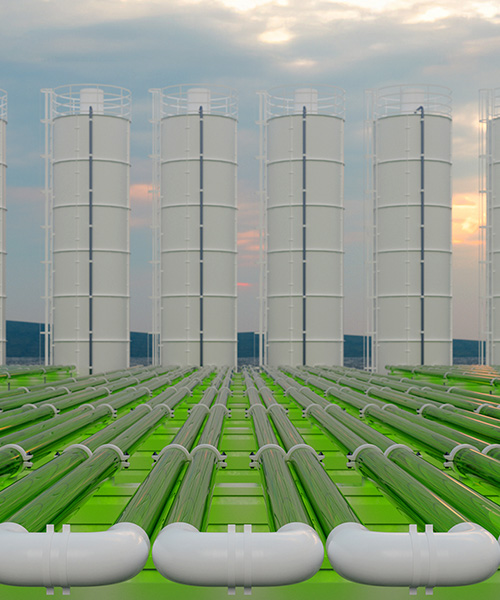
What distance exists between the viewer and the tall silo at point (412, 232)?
30.7 metres

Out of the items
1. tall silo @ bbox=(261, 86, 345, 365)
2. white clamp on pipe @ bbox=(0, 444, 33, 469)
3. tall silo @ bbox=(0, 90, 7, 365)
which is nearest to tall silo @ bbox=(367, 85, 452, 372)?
tall silo @ bbox=(261, 86, 345, 365)

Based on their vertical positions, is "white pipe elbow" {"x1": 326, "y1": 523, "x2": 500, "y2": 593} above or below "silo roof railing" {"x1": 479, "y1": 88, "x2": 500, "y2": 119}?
below

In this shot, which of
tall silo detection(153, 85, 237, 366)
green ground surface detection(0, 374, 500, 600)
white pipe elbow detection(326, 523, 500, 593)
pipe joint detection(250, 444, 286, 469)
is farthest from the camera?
tall silo detection(153, 85, 237, 366)

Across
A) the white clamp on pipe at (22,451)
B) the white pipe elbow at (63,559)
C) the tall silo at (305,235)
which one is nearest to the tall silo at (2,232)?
the tall silo at (305,235)

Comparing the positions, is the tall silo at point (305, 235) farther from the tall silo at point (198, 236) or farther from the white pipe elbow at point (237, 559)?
the white pipe elbow at point (237, 559)

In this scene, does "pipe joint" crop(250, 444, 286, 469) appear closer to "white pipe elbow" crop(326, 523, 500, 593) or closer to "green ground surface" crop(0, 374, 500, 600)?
"green ground surface" crop(0, 374, 500, 600)

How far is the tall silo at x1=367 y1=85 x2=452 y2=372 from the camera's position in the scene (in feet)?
101

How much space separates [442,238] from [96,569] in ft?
98.0

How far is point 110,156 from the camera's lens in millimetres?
31078

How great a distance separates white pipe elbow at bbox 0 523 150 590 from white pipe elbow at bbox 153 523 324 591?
218 mm

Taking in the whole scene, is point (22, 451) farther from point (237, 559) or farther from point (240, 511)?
point (237, 559)

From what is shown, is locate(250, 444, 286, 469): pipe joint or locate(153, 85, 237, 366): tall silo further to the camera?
locate(153, 85, 237, 366): tall silo

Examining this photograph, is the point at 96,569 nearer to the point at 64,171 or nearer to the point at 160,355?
the point at 160,355

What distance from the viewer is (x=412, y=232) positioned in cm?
3064
